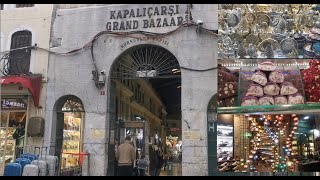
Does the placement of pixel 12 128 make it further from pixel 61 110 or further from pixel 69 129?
pixel 69 129

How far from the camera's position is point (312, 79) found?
39.0 ft

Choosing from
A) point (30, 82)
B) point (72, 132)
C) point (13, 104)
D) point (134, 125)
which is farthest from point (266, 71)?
point (13, 104)

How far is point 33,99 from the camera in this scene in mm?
13031

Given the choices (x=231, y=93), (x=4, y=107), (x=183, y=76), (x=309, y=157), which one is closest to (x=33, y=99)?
(x=4, y=107)

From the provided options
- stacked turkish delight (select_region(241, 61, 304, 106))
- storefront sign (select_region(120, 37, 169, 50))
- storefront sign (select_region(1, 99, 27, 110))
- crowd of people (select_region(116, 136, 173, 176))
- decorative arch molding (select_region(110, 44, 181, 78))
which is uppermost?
storefront sign (select_region(120, 37, 169, 50))

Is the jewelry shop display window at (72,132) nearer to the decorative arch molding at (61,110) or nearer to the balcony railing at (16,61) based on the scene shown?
the decorative arch molding at (61,110)

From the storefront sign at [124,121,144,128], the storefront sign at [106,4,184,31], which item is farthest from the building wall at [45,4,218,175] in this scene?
the storefront sign at [124,121,144,128]

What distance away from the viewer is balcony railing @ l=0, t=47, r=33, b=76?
13297 millimetres

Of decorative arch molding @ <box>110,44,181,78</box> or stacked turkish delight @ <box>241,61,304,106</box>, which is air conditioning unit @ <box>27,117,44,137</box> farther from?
stacked turkish delight @ <box>241,61,304,106</box>

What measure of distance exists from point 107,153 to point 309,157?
253 inches

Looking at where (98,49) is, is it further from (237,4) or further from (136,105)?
(136,105)

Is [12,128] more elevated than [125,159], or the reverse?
[12,128]

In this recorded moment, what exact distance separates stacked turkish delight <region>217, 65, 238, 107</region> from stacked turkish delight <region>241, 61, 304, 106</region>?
329 millimetres

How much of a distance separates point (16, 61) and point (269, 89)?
8.36 m
